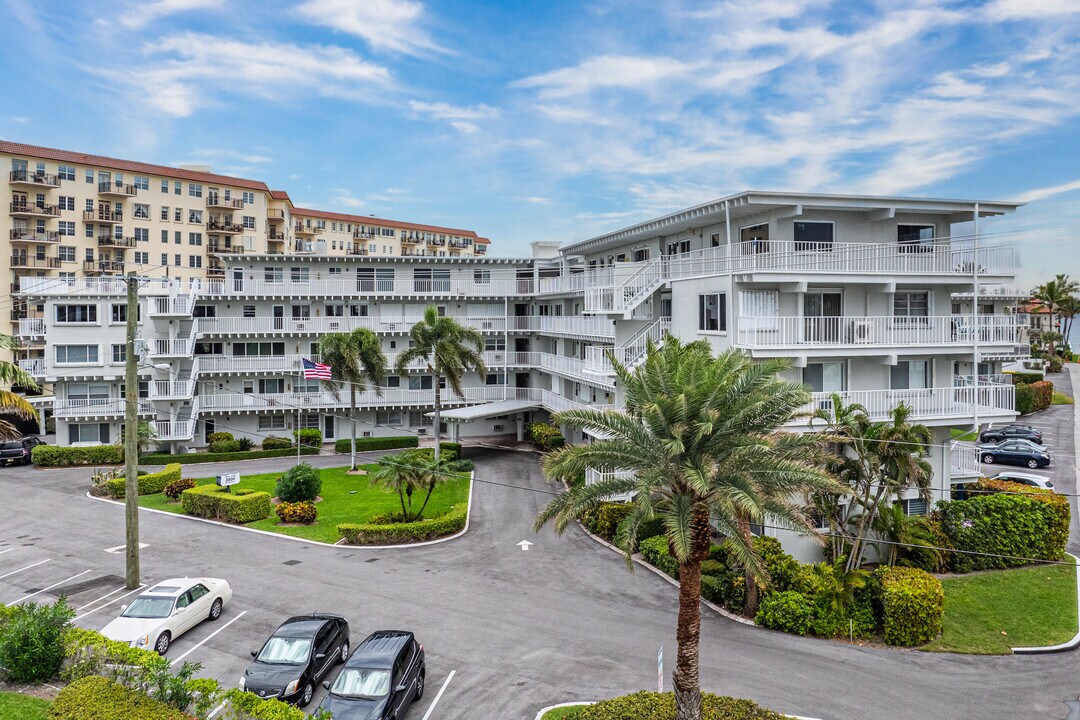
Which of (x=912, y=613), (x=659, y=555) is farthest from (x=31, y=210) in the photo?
(x=912, y=613)

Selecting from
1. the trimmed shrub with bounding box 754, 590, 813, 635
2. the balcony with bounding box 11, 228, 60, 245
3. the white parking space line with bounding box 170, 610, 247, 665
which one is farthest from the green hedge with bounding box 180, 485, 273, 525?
the balcony with bounding box 11, 228, 60, 245

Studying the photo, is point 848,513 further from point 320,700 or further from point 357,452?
point 357,452

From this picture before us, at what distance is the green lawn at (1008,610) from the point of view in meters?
20.2

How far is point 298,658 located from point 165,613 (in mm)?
5164

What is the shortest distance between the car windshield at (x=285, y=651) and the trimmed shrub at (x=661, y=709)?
6.72 metres

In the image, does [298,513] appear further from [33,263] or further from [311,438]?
[33,263]

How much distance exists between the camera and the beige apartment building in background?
198 feet

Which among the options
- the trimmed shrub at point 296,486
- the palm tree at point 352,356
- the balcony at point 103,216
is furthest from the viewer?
the balcony at point 103,216

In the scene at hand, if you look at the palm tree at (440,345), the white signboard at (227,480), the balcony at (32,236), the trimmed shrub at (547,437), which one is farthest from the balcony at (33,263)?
the trimmed shrub at (547,437)

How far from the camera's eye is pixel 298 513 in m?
30.6

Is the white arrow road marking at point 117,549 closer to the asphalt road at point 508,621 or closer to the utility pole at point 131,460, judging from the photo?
the asphalt road at point 508,621

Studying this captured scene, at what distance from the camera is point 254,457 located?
143 ft

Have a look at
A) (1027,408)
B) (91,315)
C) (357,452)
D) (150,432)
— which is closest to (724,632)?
(357,452)

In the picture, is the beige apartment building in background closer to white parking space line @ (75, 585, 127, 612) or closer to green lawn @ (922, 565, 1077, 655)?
white parking space line @ (75, 585, 127, 612)
